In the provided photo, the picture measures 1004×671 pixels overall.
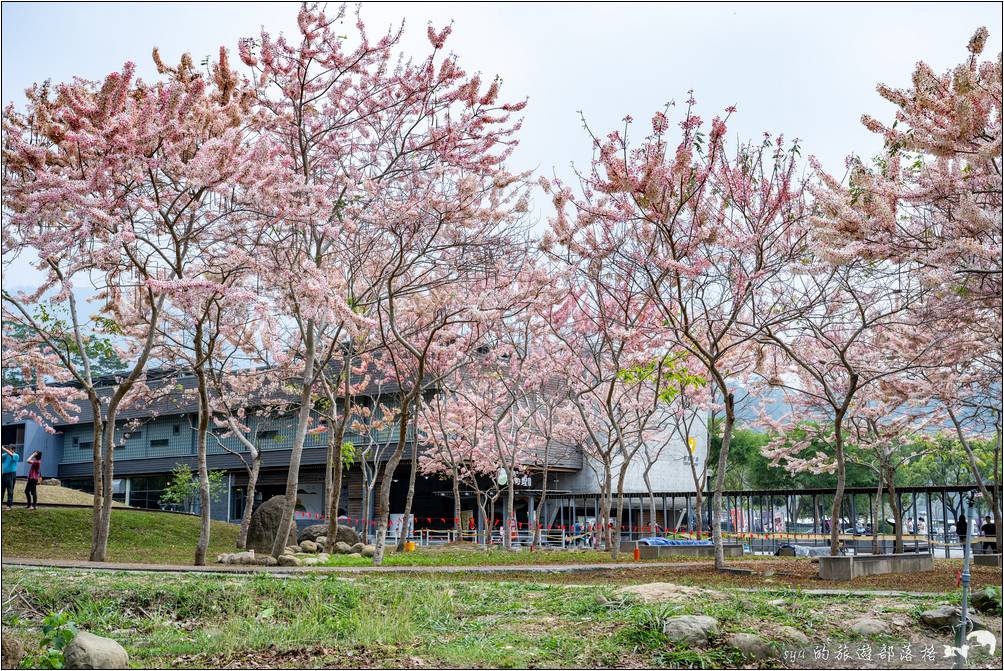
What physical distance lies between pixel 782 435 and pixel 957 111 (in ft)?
68.7

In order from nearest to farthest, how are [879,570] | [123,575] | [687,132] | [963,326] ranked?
[123,575], [963,326], [687,132], [879,570]

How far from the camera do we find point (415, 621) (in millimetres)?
8117

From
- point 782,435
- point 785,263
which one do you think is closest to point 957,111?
point 785,263

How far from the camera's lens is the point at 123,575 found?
34.1 feet

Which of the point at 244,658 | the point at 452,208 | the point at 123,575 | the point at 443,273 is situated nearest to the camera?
the point at 244,658

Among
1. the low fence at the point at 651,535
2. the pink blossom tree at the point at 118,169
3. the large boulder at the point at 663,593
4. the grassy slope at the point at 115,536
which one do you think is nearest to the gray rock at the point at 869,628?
the large boulder at the point at 663,593

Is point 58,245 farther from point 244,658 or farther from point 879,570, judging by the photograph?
point 879,570

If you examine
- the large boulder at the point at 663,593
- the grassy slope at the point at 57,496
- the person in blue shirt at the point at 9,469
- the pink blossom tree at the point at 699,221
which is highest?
the pink blossom tree at the point at 699,221

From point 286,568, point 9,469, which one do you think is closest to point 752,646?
point 286,568

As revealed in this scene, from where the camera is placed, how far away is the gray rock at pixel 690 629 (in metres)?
7.42

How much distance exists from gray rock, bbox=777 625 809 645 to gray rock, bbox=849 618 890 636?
1.65ft

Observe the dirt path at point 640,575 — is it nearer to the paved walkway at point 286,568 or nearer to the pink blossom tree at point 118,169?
the paved walkway at point 286,568

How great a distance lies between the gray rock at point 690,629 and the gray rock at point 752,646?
19 centimetres

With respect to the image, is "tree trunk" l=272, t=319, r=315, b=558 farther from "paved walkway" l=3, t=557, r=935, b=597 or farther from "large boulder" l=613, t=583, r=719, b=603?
"large boulder" l=613, t=583, r=719, b=603
